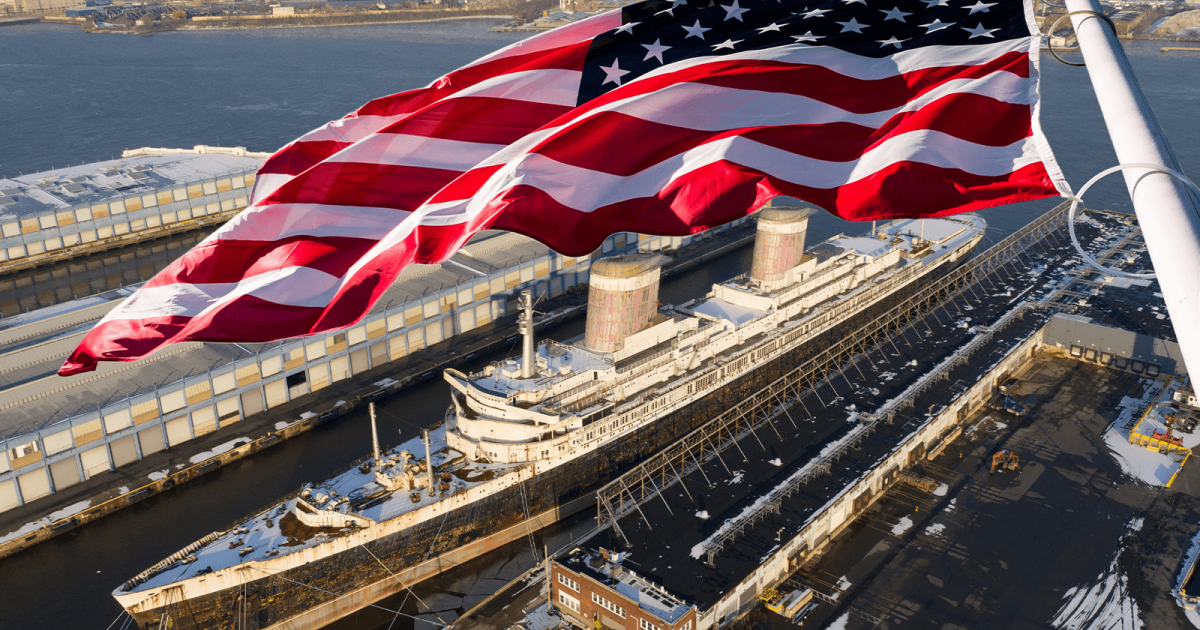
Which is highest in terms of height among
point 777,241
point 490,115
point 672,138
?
point 490,115

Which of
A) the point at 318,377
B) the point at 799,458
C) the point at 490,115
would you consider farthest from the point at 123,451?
the point at 490,115

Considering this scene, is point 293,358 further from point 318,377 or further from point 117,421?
point 117,421

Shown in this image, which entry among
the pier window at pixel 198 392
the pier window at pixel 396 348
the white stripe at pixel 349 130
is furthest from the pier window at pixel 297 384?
the white stripe at pixel 349 130

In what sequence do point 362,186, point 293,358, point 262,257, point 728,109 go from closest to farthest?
point 728,109 → point 262,257 → point 362,186 → point 293,358

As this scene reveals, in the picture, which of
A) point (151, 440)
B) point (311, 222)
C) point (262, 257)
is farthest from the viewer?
point (151, 440)

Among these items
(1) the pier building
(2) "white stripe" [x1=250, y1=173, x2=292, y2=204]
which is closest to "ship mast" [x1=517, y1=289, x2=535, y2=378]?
(1) the pier building

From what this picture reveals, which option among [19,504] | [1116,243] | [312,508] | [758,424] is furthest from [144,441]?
[1116,243]

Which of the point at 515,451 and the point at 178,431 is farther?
the point at 178,431

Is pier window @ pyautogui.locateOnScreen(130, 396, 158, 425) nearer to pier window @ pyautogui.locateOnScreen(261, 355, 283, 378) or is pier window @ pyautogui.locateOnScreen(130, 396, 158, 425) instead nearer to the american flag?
pier window @ pyautogui.locateOnScreen(261, 355, 283, 378)
